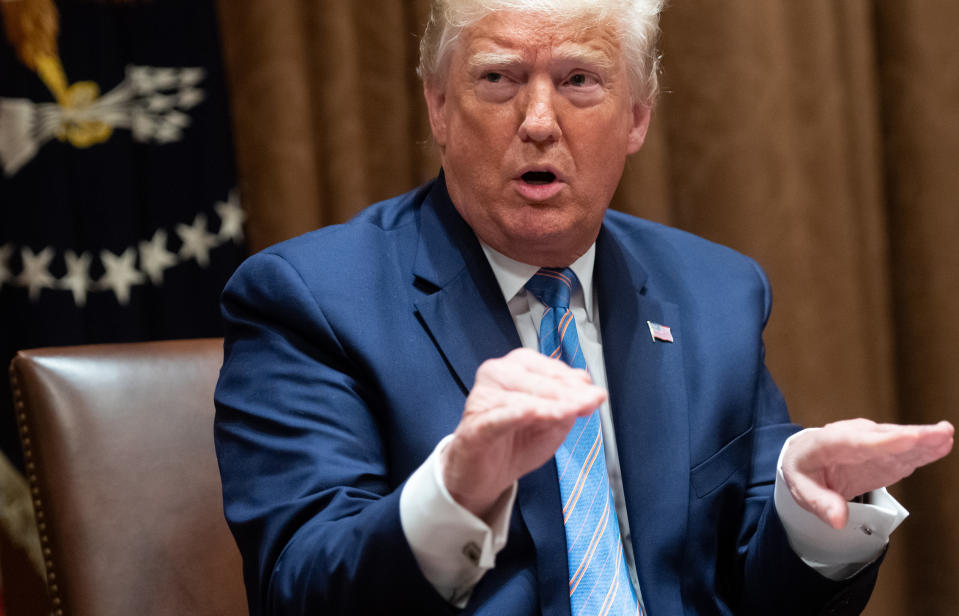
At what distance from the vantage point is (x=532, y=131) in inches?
54.8

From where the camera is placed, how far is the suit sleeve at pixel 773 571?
4.46ft

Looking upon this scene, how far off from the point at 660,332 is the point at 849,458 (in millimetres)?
407

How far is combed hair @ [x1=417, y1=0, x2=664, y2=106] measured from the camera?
1417 millimetres

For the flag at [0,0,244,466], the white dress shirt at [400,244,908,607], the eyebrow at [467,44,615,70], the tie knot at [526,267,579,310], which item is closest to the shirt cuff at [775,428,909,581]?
the white dress shirt at [400,244,908,607]

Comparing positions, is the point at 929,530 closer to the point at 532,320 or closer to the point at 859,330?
the point at 859,330

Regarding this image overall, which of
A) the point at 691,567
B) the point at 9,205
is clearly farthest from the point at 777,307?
the point at 9,205

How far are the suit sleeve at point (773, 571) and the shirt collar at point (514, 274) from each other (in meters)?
0.35

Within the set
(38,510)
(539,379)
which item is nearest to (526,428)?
(539,379)

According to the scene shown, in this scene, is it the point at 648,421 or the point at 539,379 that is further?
the point at 648,421

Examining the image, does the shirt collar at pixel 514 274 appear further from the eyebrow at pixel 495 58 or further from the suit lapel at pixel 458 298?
the eyebrow at pixel 495 58

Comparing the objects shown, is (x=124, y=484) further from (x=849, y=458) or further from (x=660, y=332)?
(x=849, y=458)

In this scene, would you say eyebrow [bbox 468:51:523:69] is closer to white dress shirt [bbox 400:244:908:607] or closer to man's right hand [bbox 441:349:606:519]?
white dress shirt [bbox 400:244:908:607]

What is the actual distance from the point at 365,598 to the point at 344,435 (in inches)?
8.6

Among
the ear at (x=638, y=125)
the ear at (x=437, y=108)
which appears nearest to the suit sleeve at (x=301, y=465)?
the ear at (x=437, y=108)
